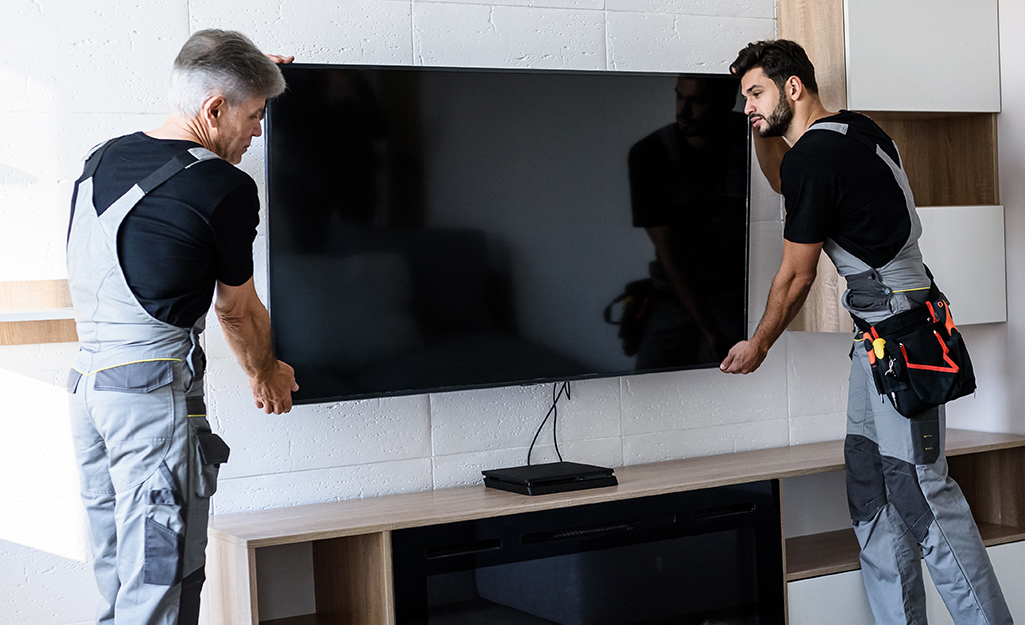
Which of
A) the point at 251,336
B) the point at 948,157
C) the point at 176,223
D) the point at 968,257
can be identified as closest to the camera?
the point at 176,223

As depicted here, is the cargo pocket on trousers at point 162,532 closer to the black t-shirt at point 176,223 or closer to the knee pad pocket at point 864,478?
the black t-shirt at point 176,223

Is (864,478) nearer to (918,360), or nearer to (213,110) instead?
(918,360)

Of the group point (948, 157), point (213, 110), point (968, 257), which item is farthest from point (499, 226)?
point (948, 157)

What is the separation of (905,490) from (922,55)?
145cm

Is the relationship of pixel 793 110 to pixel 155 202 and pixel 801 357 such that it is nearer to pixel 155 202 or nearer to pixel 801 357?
pixel 801 357

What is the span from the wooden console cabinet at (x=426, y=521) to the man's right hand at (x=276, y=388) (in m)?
0.29

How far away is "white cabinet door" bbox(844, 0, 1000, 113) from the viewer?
3.17 meters

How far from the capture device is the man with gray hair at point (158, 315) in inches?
76.3

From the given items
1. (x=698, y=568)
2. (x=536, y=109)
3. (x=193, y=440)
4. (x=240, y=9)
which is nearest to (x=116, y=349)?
(x=193, y=440)

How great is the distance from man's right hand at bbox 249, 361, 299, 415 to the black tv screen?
79 millimetres

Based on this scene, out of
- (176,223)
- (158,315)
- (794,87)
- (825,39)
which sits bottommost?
(158,315)

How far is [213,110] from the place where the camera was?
2.07 meters

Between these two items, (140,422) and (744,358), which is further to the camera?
(744,358)

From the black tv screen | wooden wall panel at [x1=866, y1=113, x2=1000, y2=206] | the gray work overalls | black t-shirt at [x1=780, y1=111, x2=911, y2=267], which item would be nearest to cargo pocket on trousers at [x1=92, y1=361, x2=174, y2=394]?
the gray work overalls
